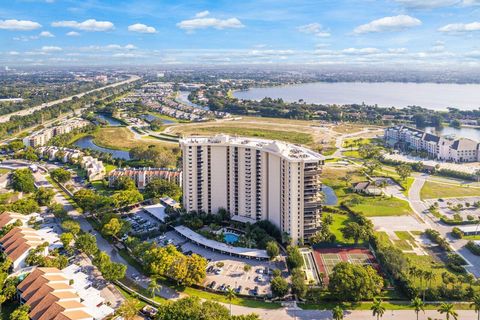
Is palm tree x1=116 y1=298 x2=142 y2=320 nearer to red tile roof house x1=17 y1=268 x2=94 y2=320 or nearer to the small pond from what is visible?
red tile roof house x1=17 y1=268 x2=94 y2=320

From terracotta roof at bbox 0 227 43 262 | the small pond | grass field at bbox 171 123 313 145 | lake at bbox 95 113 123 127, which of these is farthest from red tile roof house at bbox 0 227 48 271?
lake at bbox 95 113 123 127

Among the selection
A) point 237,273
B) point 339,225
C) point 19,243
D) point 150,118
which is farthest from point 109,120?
point 237,273

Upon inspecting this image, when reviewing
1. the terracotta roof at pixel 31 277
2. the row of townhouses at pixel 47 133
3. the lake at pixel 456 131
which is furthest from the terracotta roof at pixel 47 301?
the lake at pixel 456 131

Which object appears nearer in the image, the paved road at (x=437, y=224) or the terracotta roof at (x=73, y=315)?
the terracotta roof at (x=73, y=315)

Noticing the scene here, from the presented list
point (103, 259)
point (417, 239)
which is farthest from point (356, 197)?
point (103, 259)

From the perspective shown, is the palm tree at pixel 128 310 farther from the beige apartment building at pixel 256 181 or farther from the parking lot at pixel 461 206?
the parking lot at pixel 461 206

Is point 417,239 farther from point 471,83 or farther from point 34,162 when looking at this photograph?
point 471,83

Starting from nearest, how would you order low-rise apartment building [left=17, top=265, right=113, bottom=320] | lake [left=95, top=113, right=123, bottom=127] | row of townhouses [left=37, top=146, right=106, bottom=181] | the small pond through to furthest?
low-rise apartment building [left=17, top=265, right=113, bottom=320] → the small pond → row of townhouses [left=37, top=146, right=106, bottom=181] → lake [left=95, top=113, right=123, bottom=127]
